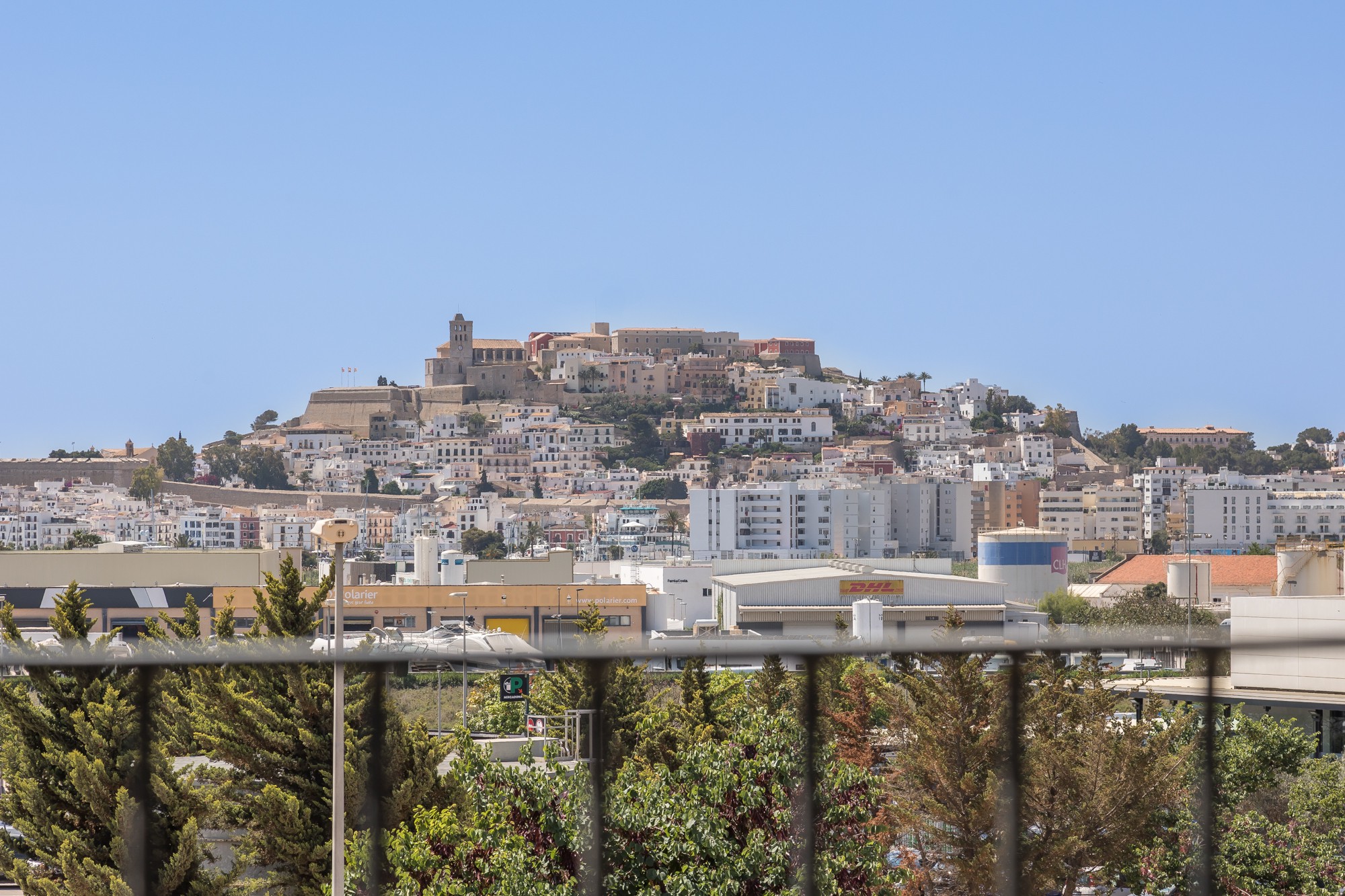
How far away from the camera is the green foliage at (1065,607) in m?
23.9

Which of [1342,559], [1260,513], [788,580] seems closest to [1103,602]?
[788,580]

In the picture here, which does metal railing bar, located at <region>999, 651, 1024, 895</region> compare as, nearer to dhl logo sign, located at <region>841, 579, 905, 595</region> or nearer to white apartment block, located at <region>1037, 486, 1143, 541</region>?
dhl logo sign, located at <region>841, 579, 905, 595</region>

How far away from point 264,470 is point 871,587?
123 ft

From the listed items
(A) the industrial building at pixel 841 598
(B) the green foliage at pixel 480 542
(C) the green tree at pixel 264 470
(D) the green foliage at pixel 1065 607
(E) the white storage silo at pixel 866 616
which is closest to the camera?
(E) the white storage silo at pixel 866 616

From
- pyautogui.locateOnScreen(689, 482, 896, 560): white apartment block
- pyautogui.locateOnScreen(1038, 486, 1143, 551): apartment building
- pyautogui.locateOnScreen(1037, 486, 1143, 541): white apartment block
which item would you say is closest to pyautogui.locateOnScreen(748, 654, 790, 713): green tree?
pyautogui.locateOnScreen(689, 482, 896, 560): white apartment block

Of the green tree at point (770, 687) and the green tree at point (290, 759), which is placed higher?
the green tree at point (770, 687)

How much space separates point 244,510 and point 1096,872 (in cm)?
5312

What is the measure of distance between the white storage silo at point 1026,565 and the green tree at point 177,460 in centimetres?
3961

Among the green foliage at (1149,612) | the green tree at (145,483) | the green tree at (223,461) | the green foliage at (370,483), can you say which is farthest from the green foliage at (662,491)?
the green foliage at (1149,612)

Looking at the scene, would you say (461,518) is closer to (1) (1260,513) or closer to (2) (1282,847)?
(1) (1260,513)

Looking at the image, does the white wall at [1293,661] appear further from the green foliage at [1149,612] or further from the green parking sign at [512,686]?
the green foliage at [1149,612]

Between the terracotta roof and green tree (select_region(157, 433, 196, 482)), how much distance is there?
39132 millimetres

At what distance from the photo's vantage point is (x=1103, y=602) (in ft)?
87.4

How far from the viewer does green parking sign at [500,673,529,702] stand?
105 centimetres
